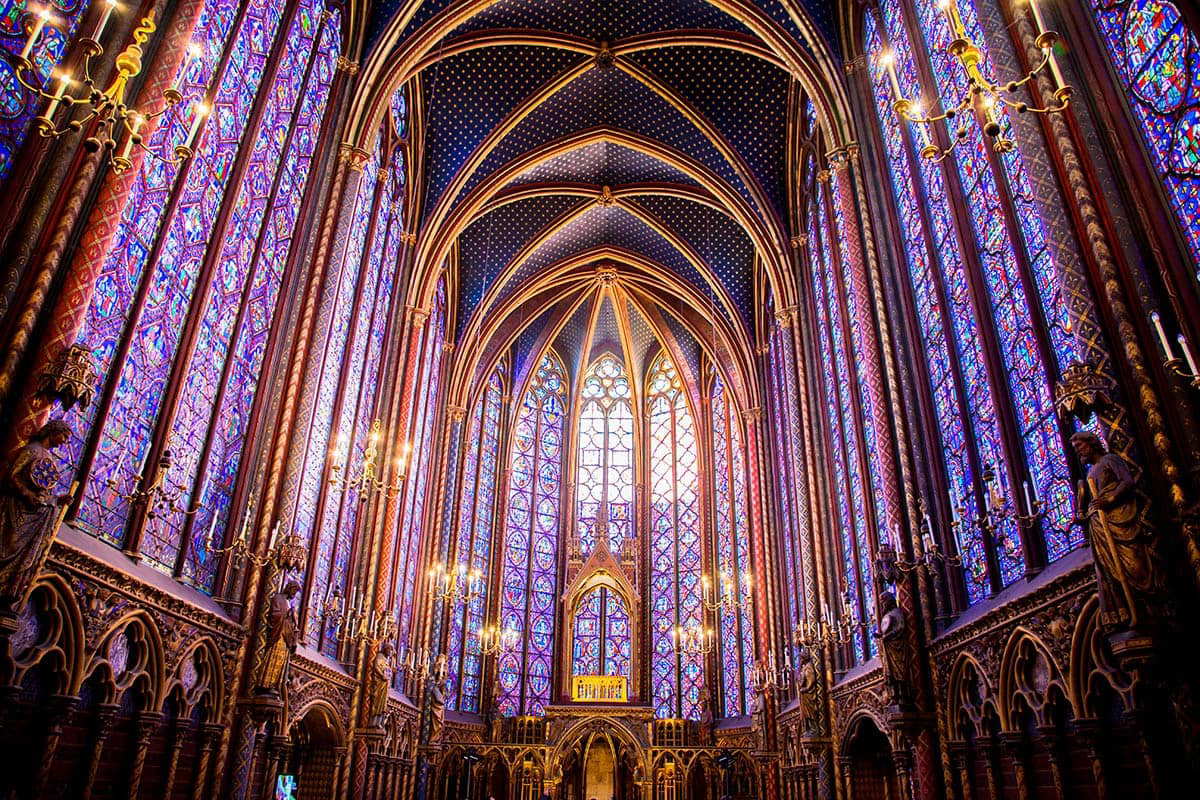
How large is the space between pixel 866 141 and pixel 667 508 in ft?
59.0

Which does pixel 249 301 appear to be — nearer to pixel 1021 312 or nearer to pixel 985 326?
pixel 985 326

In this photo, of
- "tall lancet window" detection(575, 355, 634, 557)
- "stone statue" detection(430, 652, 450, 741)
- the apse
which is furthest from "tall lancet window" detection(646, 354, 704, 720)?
"stone statue" detection(430, 652, 450, 741)

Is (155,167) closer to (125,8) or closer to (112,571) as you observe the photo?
(125,8)

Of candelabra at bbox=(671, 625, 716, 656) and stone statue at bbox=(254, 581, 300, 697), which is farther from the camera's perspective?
A: candelabra at bbox=(671, 625, 716, 656)

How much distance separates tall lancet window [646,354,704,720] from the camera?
28.0 metres

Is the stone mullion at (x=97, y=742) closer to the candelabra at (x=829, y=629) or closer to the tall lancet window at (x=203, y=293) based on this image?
the tall lancet window at (x=203, y=293)

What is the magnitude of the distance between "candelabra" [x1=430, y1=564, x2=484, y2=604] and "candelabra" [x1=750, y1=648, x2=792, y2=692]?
8.68 metres

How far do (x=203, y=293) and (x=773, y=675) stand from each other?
676 inches

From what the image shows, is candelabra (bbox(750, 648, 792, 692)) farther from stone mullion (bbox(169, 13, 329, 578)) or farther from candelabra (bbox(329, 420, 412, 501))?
stone mullion (bbox(169, 13, 329, 578))

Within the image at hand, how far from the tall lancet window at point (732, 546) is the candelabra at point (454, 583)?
27.0ft

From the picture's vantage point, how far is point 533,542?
30.2 m

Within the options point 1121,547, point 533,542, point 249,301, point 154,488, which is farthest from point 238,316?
point 533,542

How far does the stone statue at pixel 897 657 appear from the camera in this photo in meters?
11.7

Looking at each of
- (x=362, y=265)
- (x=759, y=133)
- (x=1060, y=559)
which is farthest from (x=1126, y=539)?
(x=759, y=133)
